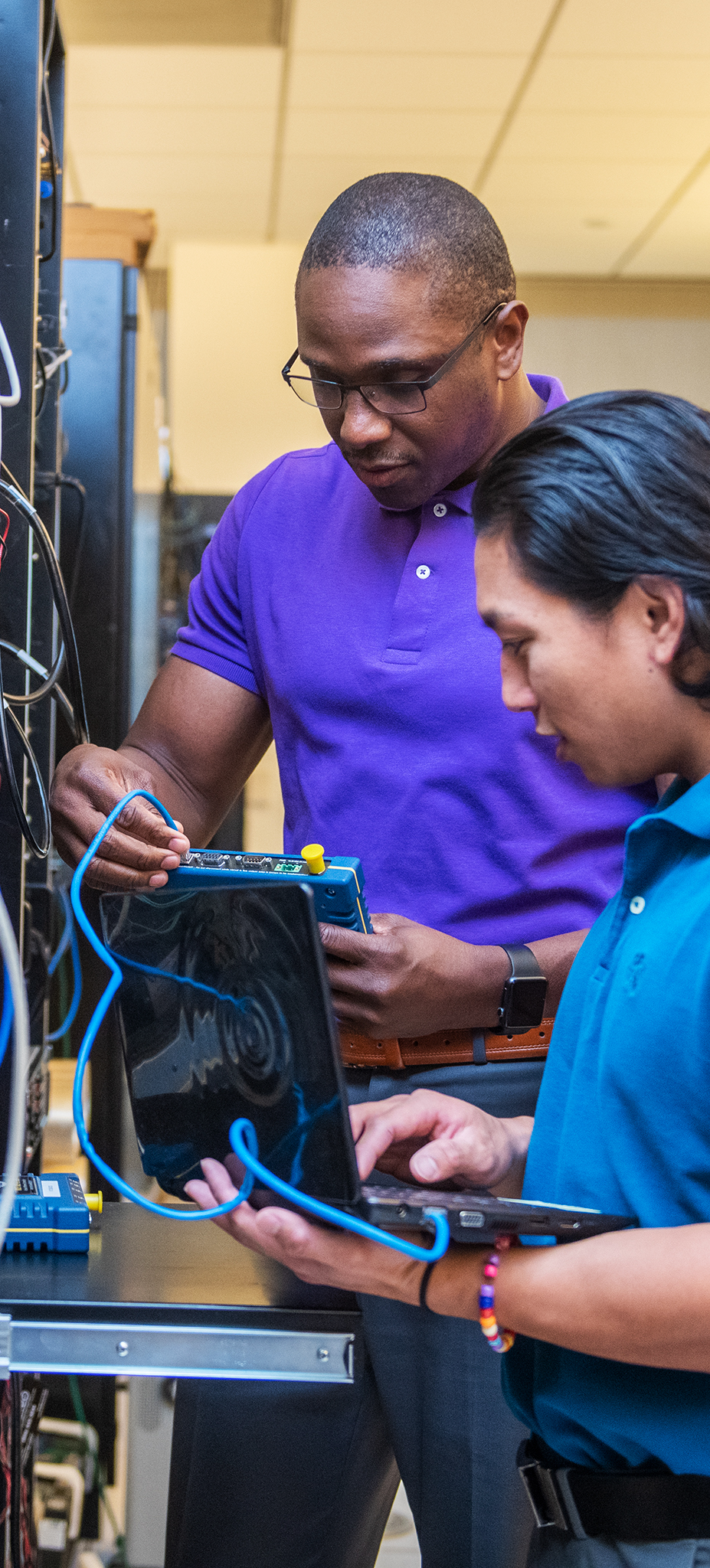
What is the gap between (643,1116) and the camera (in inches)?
28.6

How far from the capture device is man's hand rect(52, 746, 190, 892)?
933mm

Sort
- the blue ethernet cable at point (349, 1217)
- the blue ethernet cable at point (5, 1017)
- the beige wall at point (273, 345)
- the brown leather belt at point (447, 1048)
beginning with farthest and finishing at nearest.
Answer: the beige wall at point (273, 345) → the brown leather belt at point (447, 1048) → the blue ethernet cable at point (5, 1017) → the blue ethernet cable at point (349, 1217)

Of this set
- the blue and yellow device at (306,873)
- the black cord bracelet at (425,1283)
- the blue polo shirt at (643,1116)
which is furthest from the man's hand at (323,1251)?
the blue and yellow device at (306,873)

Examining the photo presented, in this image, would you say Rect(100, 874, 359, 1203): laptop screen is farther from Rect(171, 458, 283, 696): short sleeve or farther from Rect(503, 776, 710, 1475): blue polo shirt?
Rect(171, 458, 283, 696): short sleeve

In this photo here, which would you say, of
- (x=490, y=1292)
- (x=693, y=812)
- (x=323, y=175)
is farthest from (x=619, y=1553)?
(x=323, y=175)

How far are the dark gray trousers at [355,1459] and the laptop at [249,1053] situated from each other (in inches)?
11.8

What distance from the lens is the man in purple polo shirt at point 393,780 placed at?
3.32 ft

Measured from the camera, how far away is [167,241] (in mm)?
4559

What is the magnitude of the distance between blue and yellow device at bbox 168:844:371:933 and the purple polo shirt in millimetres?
147

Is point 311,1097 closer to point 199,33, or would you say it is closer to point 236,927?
point 236,927

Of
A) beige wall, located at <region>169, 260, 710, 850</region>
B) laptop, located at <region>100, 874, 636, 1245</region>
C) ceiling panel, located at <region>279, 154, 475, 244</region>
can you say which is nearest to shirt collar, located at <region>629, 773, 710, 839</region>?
laptop, located at <region>100, 874, 636, 1245</region>

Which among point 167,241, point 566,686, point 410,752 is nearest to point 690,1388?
point 566,686

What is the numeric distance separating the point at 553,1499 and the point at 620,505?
0.55 meters

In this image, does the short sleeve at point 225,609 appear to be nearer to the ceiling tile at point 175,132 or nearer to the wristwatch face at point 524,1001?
the wristwatch face at point 524,1001
